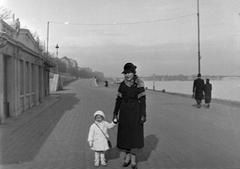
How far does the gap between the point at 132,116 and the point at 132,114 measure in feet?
0.11

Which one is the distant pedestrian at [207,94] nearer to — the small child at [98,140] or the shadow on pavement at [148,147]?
the shadow on pavement at [148,147]

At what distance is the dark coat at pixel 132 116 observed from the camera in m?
4.88

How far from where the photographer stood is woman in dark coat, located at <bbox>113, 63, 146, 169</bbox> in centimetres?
488

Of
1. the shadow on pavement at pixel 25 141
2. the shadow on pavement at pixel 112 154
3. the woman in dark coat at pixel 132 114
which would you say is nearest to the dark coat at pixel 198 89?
the shadow on pavement at pixel 25 141

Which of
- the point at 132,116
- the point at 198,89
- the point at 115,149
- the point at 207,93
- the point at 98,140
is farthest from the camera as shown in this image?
the point at 207,93

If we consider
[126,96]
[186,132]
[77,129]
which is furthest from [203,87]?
[126,96]

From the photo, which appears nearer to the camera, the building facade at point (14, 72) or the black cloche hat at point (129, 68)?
the black cloche hat at point (129, 68)

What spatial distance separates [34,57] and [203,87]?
932 centimetres

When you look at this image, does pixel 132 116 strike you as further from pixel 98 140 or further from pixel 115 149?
pixel 115 149

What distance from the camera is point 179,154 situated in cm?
574

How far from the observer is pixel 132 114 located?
4.88 m

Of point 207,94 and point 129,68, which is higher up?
point 129,68

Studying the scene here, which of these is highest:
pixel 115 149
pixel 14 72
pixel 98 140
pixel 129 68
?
pixel 14 72

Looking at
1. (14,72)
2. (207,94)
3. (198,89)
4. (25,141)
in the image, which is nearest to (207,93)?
(207,94)
